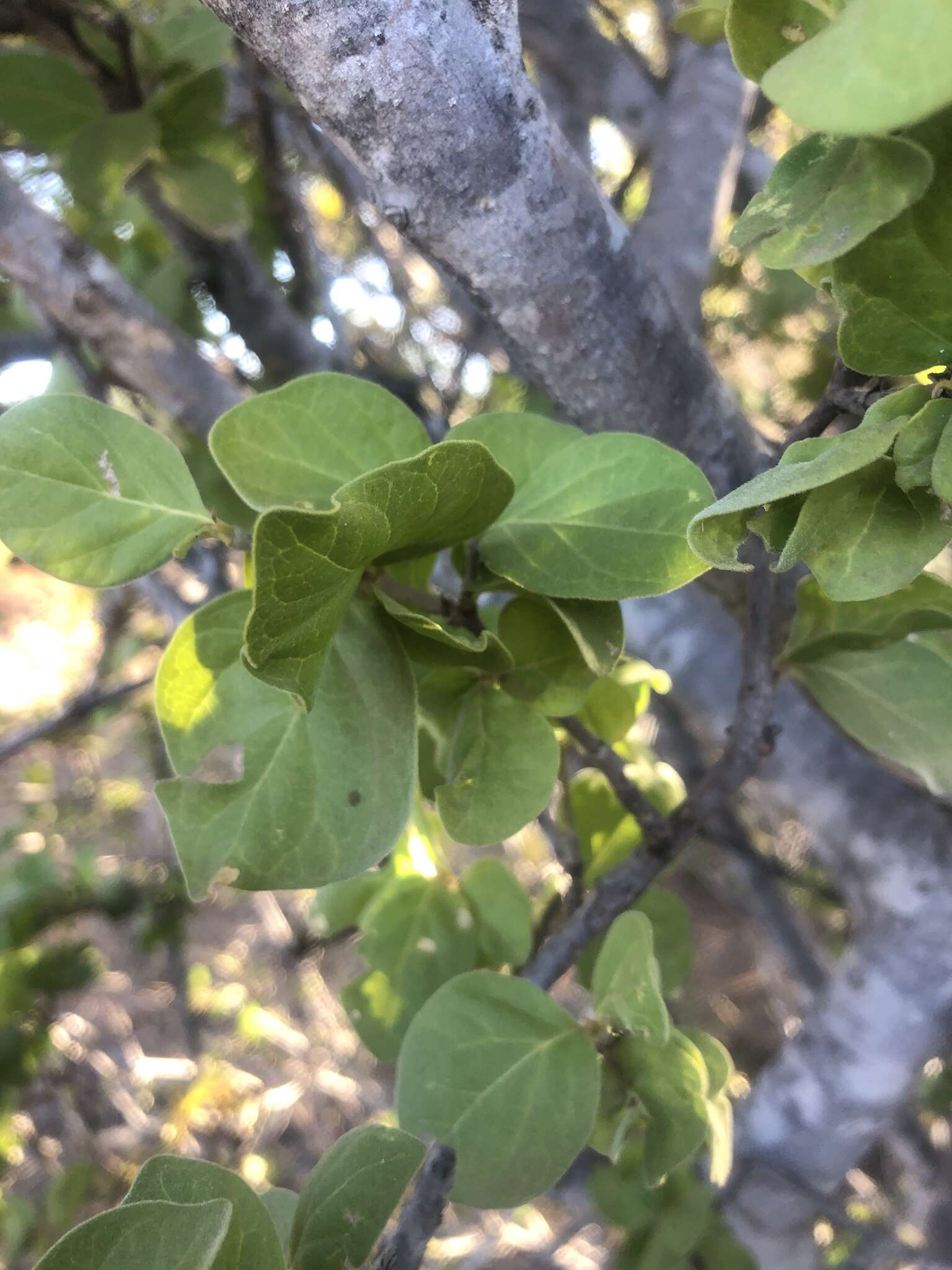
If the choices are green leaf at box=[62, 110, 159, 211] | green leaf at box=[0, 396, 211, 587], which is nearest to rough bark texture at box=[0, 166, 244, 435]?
green leaf at box=[62, 110, 159, 211]

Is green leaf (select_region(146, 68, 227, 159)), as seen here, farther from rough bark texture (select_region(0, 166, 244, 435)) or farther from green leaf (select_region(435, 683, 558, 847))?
green leaf (select_region(435, 683, 558, 847))

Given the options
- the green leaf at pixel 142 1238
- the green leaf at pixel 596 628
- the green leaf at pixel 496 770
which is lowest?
the green leaf at pixel 496 770

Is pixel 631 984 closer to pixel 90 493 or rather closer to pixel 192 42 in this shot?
pixel 90 493

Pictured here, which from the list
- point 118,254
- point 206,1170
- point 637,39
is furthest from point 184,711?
point 637,39

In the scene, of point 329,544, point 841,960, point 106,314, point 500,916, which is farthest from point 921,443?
point 841,960

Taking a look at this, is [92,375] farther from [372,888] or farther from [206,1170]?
[206,1170]

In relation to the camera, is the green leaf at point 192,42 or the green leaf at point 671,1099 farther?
the green leaf at point 192,42

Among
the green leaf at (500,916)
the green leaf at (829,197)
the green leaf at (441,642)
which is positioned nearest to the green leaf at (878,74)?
the green leaf at (829,197)

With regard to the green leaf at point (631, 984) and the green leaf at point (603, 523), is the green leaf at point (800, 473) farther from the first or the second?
the green leaf at point (631, 984)
